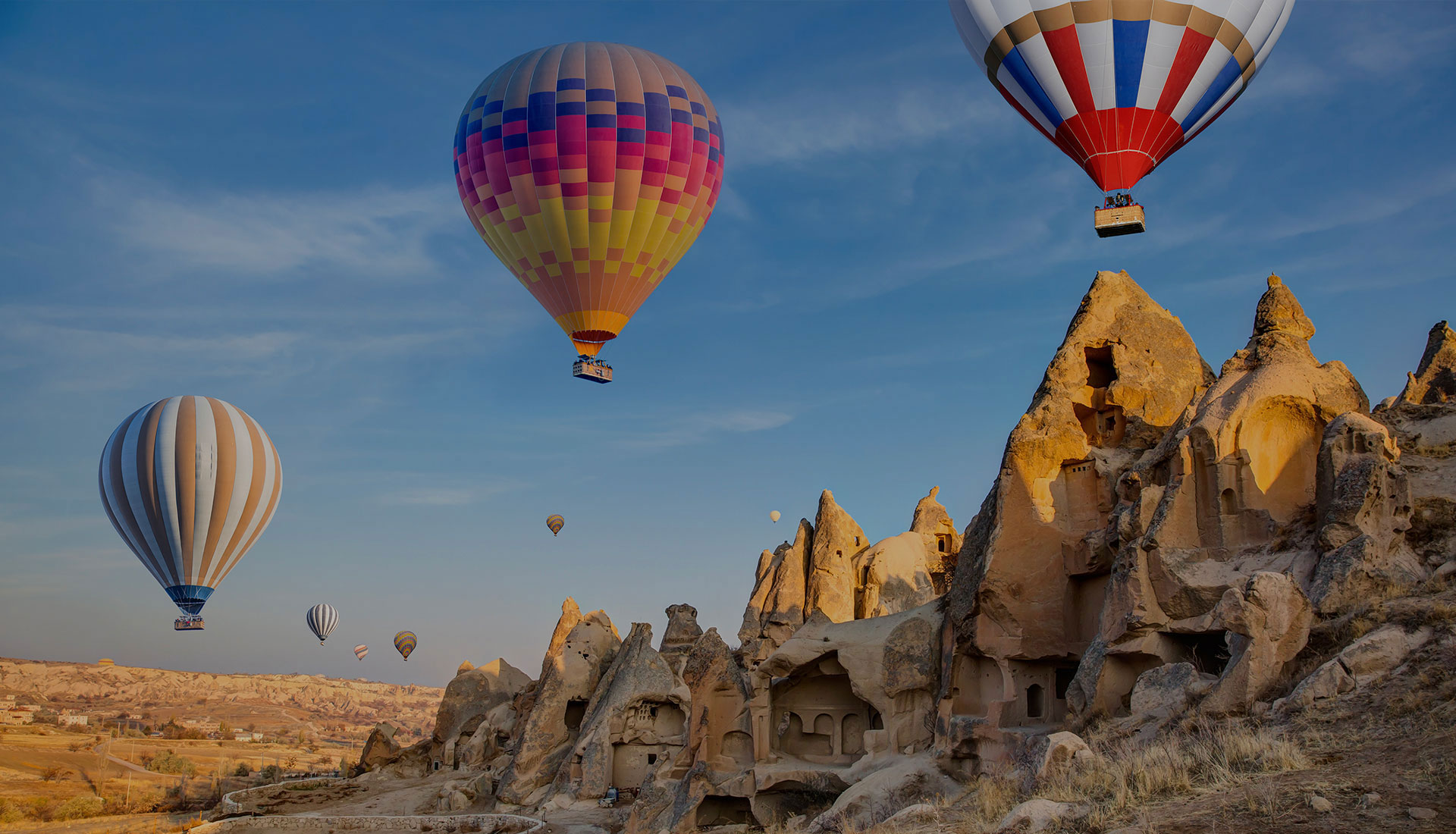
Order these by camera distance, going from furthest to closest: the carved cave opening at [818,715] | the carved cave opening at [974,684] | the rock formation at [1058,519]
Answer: the carved cave opening at [818,715], the carved cave opening at [974,684], the rock formation at [1058,519]

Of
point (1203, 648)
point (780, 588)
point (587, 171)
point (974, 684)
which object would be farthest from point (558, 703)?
point (1203, 648)

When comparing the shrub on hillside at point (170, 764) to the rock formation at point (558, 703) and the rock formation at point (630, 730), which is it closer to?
the rock formation at point (558, 703)

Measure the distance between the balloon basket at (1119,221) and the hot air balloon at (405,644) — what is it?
155ft

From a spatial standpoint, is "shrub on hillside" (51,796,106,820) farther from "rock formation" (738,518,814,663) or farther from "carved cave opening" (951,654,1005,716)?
"carved cave opening" (951,654,1005,716)

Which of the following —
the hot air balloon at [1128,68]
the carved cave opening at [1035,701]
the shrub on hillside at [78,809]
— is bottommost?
the shrub on hillside at [78,809]

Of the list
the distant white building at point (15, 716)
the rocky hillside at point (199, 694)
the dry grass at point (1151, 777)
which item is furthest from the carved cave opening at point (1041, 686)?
the rocky hillside at point (199, 694)

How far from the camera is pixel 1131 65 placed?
67.6 ft

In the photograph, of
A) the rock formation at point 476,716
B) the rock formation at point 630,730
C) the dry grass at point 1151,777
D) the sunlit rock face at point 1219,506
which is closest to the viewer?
the dry grass at point 1151,777

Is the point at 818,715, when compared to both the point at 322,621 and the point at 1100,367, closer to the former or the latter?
the point at 1100,367

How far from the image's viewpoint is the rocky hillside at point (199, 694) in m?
102

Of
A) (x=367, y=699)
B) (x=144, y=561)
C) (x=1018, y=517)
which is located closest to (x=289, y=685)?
(x=367, y=699)

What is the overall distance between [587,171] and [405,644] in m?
36.3

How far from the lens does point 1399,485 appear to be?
Result: 1631 centimetres

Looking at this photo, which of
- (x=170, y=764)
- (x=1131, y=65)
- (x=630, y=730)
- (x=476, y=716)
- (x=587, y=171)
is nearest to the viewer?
(x=1131, y=65)
